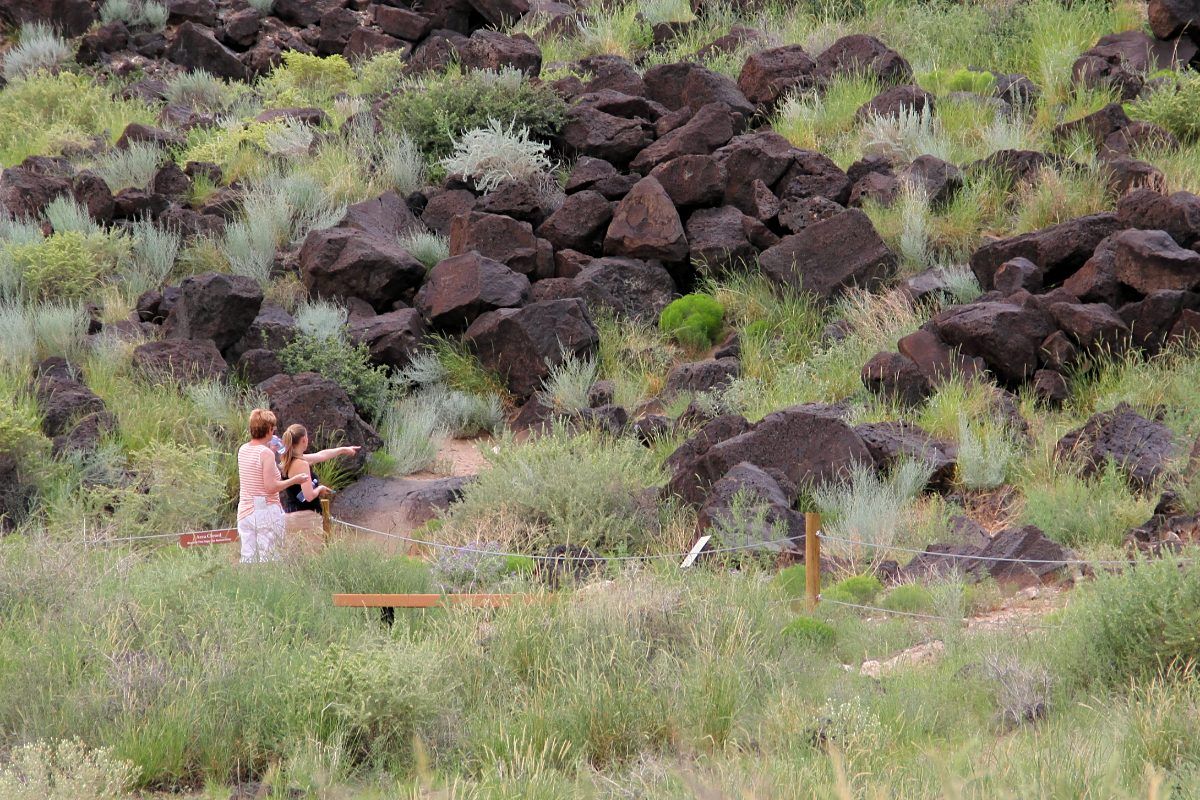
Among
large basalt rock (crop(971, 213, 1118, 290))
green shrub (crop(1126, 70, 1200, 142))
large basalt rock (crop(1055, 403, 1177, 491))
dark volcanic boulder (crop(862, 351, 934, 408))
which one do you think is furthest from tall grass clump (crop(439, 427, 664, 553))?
green shrub (crop(1126, 70, 1200, 142))

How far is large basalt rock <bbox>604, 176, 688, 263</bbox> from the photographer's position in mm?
14789

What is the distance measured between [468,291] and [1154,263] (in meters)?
6.74

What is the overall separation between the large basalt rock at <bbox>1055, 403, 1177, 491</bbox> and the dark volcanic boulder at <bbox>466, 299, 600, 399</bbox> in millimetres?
5259

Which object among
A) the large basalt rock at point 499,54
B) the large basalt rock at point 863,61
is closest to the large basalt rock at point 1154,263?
the large basalt rock at point 863,61

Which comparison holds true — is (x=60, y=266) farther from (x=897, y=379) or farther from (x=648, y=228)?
(x=897, y=379)

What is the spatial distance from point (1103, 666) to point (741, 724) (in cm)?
169

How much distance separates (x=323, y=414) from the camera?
12.0 m

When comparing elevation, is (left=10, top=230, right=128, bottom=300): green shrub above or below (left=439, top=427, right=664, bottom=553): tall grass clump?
above

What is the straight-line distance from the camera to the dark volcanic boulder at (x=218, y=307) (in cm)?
1326

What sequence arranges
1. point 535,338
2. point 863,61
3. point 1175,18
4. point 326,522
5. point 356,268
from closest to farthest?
point 326,522 < point 535,338 < point 356,268 < point 1175,18 < point 863,61

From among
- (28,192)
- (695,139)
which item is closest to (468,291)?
(695,139)

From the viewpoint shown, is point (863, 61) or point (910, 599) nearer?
point (910, 599)

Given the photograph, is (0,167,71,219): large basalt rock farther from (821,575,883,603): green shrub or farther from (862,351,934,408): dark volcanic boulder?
(821,575,883,603): green shrub

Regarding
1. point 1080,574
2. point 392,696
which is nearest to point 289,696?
point 392,696
